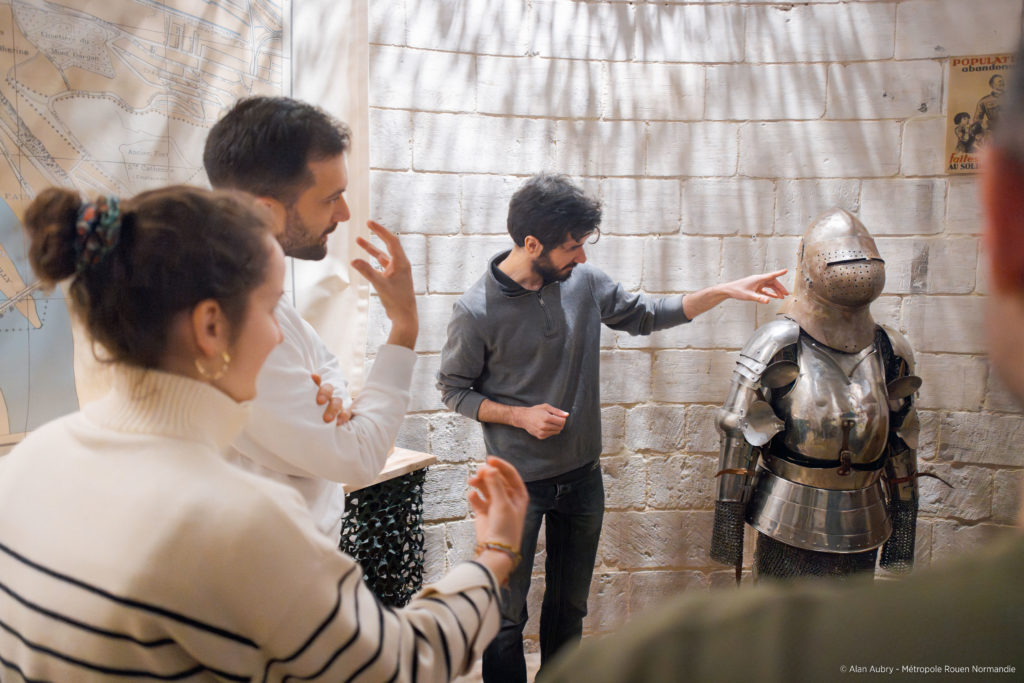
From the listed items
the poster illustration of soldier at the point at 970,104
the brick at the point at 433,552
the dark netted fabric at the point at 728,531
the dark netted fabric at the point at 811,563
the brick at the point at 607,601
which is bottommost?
the brick at the point at 607,601

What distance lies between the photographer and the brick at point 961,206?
2818 mm

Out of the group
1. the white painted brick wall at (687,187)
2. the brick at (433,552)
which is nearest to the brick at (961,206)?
the white painted brick wall at (687,187)

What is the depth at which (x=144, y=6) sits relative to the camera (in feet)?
5.76

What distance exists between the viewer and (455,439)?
285 centimetres

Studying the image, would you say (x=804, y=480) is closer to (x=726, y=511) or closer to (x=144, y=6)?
(x=726, y=511)

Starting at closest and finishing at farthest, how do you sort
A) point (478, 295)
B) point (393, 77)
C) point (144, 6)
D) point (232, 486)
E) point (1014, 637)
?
point (1014, 637) → point (232, 486) → point (144, 6) → point (478, 295) → point (393, 77)

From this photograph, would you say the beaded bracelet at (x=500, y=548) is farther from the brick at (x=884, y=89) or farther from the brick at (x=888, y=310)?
the brick at (x=884, y=89)

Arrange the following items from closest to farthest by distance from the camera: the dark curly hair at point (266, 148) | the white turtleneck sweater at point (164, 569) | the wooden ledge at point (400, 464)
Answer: the white turtleneck sweater at point (164, 569) < the dark curly hair at point (266, 148) < the wooden ledge at point (400, 464)

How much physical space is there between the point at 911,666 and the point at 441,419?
8.40 feet

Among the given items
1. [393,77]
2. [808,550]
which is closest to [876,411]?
[808,550]

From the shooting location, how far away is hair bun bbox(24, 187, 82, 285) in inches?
31.9

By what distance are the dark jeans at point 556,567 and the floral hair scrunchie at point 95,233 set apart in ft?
5.11

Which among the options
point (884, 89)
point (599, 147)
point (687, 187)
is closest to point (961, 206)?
point (884, 89)

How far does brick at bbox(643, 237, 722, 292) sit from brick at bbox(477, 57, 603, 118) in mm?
603
